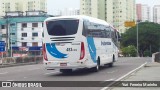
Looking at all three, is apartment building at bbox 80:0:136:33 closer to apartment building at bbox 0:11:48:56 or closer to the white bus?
apartment building at bbox 0:11:48:56

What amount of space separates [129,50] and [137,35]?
26.9 ft

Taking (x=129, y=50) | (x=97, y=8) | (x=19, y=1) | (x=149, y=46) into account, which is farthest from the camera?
(x=19, y=1)

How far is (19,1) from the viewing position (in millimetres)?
157125

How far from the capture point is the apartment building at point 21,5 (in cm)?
15562

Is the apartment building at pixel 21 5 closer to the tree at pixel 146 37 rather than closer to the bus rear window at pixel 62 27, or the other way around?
the tree at pixel 146 37

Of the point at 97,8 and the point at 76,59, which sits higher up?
the point at 97,8

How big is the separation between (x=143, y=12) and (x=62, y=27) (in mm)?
121474

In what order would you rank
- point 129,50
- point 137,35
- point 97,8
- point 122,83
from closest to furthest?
point 122,83 → point 129,50 → point 137,35 → point 97,8

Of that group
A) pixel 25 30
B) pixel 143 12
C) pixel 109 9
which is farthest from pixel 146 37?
pixel 25 30

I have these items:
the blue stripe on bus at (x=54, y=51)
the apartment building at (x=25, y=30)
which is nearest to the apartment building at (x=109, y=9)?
the apartment building at (x=25, y=30)

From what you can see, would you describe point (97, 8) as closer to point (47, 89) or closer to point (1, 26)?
point (1, 26)

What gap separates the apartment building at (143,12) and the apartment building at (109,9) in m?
13.1

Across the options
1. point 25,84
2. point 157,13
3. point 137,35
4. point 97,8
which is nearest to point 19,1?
point 97,8

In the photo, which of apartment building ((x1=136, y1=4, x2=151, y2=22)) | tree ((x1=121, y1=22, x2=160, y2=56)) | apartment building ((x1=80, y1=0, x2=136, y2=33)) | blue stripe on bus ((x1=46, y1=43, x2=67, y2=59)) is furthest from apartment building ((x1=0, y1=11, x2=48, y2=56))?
blue stripe on bus ((x1=46, y1=43, x2=67, y2=59))
